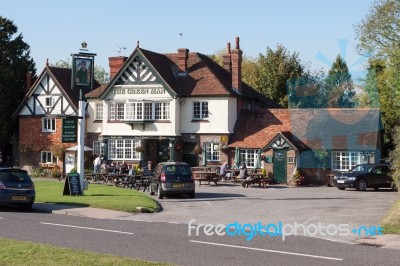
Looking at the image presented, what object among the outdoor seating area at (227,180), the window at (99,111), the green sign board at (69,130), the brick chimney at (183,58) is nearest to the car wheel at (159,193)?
the green sign board at (69,130)

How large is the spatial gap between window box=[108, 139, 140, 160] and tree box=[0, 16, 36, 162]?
1081 centimetres

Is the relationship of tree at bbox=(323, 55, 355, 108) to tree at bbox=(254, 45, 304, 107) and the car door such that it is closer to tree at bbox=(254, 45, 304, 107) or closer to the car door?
tree at bbox=(254, 45, 304, 107)

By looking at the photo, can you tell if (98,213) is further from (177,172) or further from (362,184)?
(362,184)

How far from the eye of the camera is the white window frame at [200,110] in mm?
44500

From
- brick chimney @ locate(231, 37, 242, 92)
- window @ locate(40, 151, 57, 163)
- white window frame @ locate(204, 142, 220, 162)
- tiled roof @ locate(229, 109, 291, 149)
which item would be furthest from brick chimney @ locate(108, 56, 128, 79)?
tiled roof @ locate(229, 109, 291, 149)

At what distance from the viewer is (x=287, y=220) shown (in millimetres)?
19953

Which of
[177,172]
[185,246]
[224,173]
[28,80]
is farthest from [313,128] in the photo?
[185,246]

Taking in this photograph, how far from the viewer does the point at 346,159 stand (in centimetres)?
3997

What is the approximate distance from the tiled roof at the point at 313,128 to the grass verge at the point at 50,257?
96.9ft

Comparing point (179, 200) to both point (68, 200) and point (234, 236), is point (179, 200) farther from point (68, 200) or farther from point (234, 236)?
point (234, 236)

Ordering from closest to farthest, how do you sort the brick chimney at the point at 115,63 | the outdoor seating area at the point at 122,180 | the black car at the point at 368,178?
the outdoor seating area at the point at 122,180, the black car at the point at 368,178, the brick chimney at the point at 115,63

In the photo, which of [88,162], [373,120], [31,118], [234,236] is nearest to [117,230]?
[234,236]

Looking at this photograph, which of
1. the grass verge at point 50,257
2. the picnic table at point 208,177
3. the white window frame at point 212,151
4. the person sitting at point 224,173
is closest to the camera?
the grass verge at point 50,257

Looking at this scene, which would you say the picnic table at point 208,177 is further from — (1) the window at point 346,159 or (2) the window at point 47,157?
(2) the window at point 47,157
